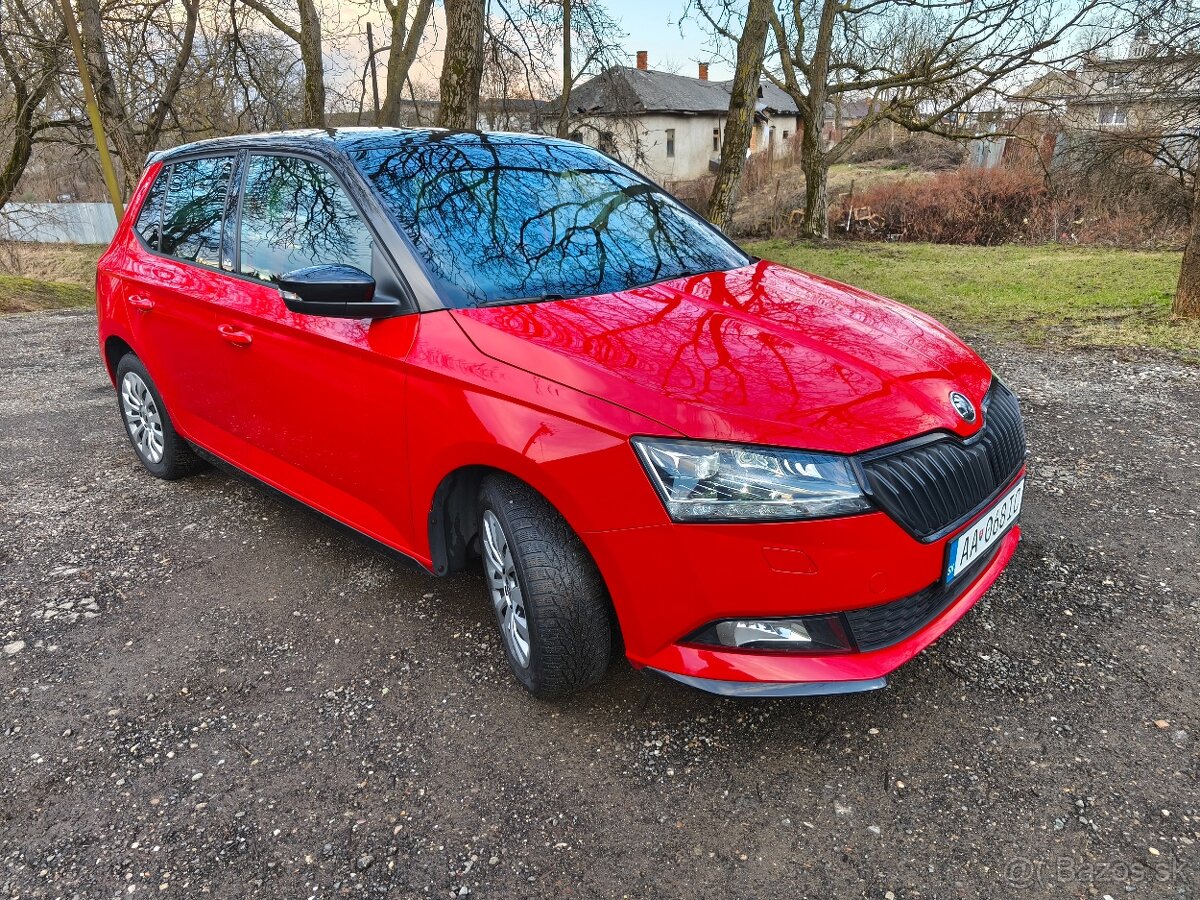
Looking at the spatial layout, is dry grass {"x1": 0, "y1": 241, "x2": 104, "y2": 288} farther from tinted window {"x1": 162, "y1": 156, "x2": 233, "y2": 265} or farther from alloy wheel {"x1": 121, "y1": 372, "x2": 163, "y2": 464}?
tinted window {"x1": 162, "y1": 156, "x2": 233, "y2": 265}

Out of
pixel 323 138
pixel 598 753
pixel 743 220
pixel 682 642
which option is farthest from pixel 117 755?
pixel 743 220

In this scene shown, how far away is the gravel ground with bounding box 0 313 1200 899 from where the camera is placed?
6.51 ft

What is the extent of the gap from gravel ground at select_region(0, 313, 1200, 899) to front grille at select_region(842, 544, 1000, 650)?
42 centimetres

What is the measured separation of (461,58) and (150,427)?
637 centimetres

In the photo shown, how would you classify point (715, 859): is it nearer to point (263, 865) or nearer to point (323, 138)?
point (263, 865)

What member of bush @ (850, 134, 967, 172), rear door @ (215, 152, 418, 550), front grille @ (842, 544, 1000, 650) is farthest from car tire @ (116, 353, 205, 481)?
bush @ (850, 134, 967, 172)

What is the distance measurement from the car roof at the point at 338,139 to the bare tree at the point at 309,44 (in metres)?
13.0

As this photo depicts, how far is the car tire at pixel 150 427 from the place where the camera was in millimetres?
4246

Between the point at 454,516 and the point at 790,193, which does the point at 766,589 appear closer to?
the point at 454,516

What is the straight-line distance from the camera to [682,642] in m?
2.13

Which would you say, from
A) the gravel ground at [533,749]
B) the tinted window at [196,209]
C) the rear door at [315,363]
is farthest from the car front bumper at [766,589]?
the tinted window at [196,209]

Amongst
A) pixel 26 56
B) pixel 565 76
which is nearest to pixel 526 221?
pixel 26 56

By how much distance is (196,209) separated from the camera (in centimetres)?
370

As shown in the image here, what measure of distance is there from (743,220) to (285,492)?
943 inches
